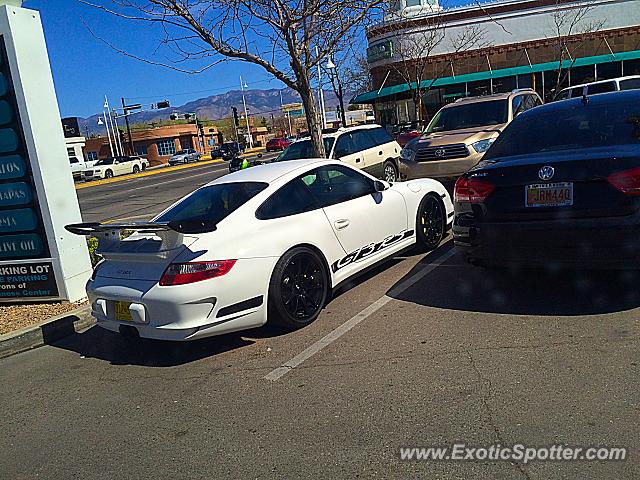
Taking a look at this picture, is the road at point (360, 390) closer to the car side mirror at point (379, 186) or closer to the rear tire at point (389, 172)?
the car side mirror at point (379, 186)

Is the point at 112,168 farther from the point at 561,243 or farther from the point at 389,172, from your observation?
the point at 561,243

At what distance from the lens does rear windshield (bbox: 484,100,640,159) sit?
4910 mm

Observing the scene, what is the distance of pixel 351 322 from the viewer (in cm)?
517

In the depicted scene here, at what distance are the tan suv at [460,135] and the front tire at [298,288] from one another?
17.2ft

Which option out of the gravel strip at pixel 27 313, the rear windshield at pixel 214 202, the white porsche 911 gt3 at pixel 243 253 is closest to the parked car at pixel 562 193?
the white porsche 911 gt3 at pixel 243 253

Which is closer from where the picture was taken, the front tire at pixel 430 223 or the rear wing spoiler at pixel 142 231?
the rear wing spoiler at pixel 142 231

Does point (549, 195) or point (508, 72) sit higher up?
point (508, 72)

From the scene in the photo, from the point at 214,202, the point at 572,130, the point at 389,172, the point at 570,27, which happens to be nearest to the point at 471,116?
the point at 389,172

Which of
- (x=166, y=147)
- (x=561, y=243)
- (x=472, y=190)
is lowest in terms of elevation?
(x=561, y=243)

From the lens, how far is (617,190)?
4.37 metres

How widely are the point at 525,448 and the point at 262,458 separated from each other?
54.4 inches

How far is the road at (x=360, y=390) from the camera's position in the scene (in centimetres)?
314

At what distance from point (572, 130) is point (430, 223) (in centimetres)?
223

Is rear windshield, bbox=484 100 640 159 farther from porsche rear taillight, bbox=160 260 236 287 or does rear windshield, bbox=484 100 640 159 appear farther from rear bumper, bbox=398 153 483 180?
rear bumper, bbox=398 153 483 180
